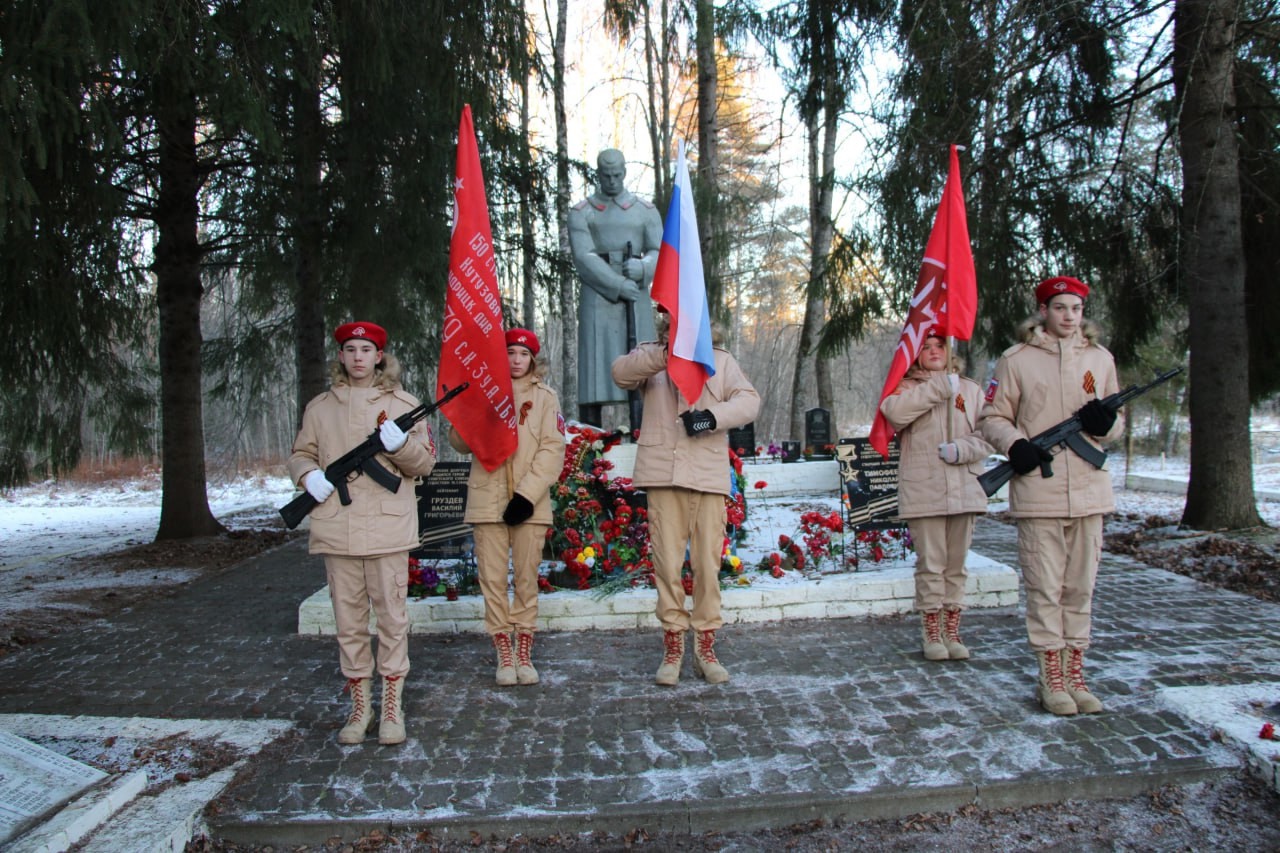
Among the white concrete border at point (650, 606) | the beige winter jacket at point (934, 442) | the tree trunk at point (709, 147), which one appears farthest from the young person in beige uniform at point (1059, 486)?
the tree trunk at point (709, 147)

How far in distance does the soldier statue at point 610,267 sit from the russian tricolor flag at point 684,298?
3.73 m

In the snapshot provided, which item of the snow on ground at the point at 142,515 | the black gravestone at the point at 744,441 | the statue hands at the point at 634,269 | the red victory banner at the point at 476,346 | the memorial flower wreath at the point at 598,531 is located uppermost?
the statue hands at the point at 634,269

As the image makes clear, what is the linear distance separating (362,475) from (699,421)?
5.40ft

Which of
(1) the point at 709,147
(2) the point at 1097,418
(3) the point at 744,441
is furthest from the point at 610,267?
(1) the point at 709,147

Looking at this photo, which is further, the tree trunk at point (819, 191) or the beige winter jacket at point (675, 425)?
the tree trunk at point (819, 191)

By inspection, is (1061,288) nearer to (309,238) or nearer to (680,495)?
(680,495)

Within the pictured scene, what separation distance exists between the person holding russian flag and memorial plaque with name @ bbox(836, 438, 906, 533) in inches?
98.2

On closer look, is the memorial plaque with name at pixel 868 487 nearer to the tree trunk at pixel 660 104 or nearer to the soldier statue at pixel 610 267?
the soldier statue at pixel 610 267

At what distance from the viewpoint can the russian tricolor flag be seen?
446cm

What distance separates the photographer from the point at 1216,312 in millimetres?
8391

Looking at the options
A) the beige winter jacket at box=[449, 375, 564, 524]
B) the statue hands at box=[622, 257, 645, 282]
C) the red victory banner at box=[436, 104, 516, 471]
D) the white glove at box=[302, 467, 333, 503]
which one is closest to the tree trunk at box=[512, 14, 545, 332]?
the statue hands at box=[622, 257, 645, 282]

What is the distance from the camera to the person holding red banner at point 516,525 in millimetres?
4590

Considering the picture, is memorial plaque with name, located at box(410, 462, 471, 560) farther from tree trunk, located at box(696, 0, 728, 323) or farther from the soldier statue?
tree trunk, located at box(696, 0, 728, 323)

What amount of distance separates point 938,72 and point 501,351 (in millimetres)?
5976
